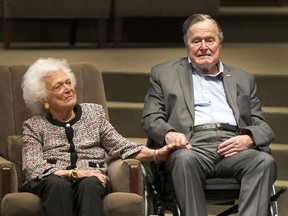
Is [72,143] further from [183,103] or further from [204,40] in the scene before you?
[204,40]

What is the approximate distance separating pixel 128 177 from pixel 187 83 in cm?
71

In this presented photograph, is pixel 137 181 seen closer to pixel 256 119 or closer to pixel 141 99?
pixel 256 119

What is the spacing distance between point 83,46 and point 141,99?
2065mm

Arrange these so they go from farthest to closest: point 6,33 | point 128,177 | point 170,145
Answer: point 6,33
point 170,145
point 128,177

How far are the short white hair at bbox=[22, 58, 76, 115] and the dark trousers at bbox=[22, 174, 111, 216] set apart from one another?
1.44 feet

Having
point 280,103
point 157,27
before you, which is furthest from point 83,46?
point 280,103

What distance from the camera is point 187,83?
5.25 m

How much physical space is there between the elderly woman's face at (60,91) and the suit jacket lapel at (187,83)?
1.93 feet

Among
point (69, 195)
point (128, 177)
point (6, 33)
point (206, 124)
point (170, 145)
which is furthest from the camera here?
point (6, 33)

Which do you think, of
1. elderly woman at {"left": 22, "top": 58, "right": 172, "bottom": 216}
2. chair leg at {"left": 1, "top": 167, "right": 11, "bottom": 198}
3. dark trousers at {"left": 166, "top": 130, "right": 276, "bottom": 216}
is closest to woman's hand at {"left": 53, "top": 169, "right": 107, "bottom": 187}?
elderly woman at {"left": 22, "top": 58, "right": 172, "bottom": 216}

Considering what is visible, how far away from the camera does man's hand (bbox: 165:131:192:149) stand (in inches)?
195

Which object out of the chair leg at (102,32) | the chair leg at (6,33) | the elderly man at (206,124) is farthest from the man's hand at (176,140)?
the chair leg at (6,33)

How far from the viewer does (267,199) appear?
4.88 metres

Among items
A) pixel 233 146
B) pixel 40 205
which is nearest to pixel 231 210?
pixel 233 146
